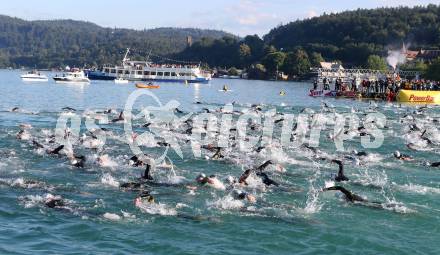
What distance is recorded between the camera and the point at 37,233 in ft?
46.5

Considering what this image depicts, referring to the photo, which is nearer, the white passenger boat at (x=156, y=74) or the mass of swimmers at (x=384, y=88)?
the mass of swimmers at (x=384, y=88)

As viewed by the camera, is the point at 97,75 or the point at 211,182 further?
the point at 97,75

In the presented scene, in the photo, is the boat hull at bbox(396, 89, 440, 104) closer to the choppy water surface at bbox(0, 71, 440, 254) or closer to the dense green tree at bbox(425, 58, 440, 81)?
the choppy water surface at bbox(0, 71, 440, 254)

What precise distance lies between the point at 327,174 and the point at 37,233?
1219cm

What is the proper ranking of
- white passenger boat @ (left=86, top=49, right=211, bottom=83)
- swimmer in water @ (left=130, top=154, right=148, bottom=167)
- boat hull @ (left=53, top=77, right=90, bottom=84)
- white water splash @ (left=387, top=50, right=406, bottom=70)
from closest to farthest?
1. swimmer in water @ (left=130, top=154, right=148, bottom=167)
2. boat hull @ (left=53, top=77, right=90, bottom=84)
3. white passenger boat @ (left=86, top=49, right=211, bottom=83)
4. white water splash @ (left=387, top=50, right=406, bottom=70)

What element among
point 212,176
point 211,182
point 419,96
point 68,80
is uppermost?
point 419,96

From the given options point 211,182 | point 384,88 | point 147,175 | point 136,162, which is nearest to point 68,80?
point 384,88

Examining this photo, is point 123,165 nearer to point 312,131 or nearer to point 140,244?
point 140,244

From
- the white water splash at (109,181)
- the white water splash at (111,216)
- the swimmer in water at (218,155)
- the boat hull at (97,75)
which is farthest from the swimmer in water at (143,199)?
the boat hull at (97,75)

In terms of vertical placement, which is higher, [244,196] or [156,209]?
[244,196]

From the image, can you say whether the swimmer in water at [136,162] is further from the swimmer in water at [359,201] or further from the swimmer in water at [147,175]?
the swimmer in water at [359,201]

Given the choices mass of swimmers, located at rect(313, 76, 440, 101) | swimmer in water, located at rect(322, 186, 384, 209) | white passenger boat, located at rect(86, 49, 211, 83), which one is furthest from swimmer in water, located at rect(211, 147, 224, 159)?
white passenger boat, located at rect(86, 49, 211, 83)

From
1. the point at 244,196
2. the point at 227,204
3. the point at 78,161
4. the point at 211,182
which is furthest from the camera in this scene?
the point at 78,161

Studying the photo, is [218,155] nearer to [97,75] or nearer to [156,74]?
[156,74]
